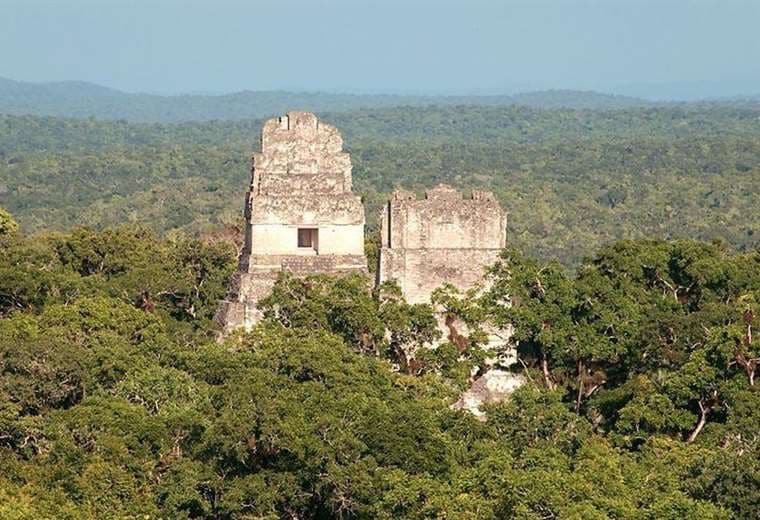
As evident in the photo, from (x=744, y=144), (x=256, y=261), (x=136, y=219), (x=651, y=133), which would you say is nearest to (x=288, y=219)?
(x=256, y=261)

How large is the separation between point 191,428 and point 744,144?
108 m

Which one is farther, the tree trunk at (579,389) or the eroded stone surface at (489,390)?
the tree trunk at (579,389)

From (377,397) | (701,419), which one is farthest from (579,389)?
(377,397)

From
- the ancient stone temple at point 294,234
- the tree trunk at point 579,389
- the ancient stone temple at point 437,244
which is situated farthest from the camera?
the ancient stone temple at point 294,234

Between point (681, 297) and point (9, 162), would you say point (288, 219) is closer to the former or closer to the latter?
point (681, 297)

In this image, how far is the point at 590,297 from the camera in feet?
93.6

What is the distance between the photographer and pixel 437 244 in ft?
96.8

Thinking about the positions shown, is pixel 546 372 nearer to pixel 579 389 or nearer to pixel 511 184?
pixel 579 389

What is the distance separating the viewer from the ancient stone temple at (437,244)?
29.4 metres

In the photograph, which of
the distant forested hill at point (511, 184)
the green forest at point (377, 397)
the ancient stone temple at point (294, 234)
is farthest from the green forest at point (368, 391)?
the distant forested hill at point (511, 184)

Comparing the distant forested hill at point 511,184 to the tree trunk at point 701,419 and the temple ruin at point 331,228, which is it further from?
the tree trunk at point 701,419

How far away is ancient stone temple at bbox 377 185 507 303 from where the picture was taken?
29.4m

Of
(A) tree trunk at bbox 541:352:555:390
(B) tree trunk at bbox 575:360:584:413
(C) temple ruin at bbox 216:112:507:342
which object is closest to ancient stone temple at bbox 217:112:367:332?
(C) temple ruin at bbox 216:112:507:342

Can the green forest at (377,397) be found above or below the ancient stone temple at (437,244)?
below
